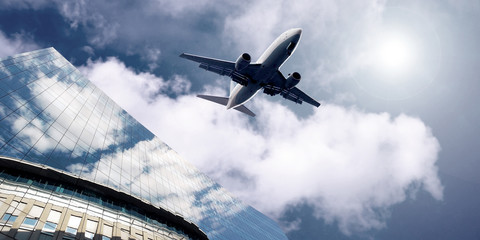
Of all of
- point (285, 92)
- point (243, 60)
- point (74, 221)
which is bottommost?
point (74, 221)

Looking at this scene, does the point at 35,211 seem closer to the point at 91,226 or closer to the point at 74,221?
the point at 74,221

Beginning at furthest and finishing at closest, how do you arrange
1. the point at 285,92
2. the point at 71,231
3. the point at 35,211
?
the point at 285,92, the point at 71,231, the point at 35,211

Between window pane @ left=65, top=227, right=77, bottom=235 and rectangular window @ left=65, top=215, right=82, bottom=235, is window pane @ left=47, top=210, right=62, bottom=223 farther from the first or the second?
window pane @ left=65, top=227, right=77, bottom=235

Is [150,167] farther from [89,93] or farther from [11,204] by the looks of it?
[11,204]

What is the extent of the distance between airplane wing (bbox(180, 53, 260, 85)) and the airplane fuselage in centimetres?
75

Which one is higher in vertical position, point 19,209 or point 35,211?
point 35,211

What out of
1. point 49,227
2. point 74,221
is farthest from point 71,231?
point 49,227

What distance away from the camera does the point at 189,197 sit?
34062 mm

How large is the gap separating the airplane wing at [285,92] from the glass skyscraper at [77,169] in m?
18.9

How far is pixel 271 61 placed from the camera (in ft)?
80.3

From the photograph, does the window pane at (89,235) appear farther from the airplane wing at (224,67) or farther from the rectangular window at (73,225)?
the airplane wing at (224,67)

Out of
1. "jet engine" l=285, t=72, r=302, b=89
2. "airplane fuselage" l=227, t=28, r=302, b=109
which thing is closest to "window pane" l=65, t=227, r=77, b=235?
"airplane fuselage" l=227, t=28, r=302, b=109

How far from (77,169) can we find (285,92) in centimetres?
2449

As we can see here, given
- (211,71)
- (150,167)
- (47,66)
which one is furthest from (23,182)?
(211,71)
